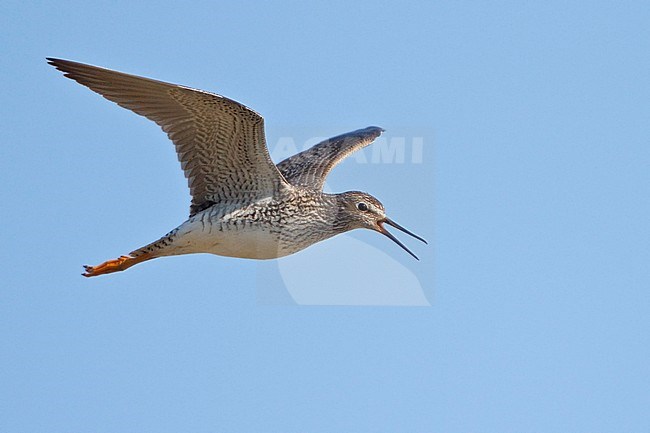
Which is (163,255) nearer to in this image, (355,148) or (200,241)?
(200,241)

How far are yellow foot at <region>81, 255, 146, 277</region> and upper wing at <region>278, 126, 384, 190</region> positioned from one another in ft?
8.91

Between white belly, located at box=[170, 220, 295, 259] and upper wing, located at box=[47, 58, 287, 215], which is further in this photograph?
white belly, located at box=[170, 220, 295, 259]

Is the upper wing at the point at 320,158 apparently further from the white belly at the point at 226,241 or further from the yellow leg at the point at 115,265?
the yellow leg at the point at 115,265

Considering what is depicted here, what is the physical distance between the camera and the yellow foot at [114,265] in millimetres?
16406

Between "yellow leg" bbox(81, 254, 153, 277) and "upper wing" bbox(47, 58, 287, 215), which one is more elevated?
"upper wing" bbox(47, 58, 287, 215)

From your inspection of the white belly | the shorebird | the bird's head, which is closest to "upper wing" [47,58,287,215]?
the shorebird

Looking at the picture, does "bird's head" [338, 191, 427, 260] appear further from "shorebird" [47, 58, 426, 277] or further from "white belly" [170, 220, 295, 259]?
"white belly" [170, 220, 295, 259]

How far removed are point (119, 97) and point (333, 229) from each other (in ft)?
11.1

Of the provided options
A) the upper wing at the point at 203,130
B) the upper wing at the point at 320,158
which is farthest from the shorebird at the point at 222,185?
the upper wing at the point at 320,158

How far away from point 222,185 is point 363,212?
2.11 m

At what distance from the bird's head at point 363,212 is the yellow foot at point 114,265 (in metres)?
2.79

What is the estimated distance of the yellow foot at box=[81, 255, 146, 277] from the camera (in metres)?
16.4

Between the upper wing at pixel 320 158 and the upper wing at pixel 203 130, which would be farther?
the upper wing at pixel 320 158

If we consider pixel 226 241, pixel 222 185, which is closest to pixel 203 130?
pixel 222 185
